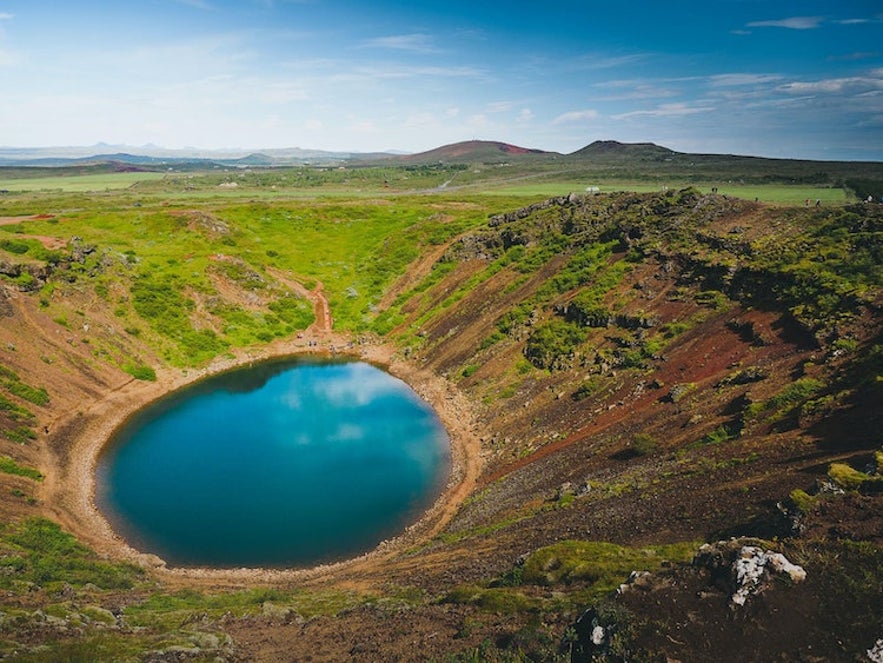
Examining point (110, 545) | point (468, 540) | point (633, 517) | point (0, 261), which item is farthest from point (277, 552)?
point (0, 261)

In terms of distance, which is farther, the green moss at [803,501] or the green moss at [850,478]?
the green moss at [850,478]

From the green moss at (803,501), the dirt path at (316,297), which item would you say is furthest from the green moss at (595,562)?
the dirt path at (316,297)

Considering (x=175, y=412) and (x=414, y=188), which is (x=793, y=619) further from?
(x=414, y=188)

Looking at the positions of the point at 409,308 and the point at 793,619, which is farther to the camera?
the point at 409,308

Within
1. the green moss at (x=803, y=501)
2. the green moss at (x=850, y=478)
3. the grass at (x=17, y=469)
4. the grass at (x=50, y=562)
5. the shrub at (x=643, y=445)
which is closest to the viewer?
the green moss at (x=803, y=501)

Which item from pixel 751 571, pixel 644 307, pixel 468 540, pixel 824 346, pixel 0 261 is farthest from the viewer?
pixel 0 261

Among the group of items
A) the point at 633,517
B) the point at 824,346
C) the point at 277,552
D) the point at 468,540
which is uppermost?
the point at 824,346

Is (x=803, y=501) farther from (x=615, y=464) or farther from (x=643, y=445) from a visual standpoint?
(x=615, y=464)

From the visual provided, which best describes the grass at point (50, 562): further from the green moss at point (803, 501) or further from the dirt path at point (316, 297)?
the dirt path at point (316, 297)
